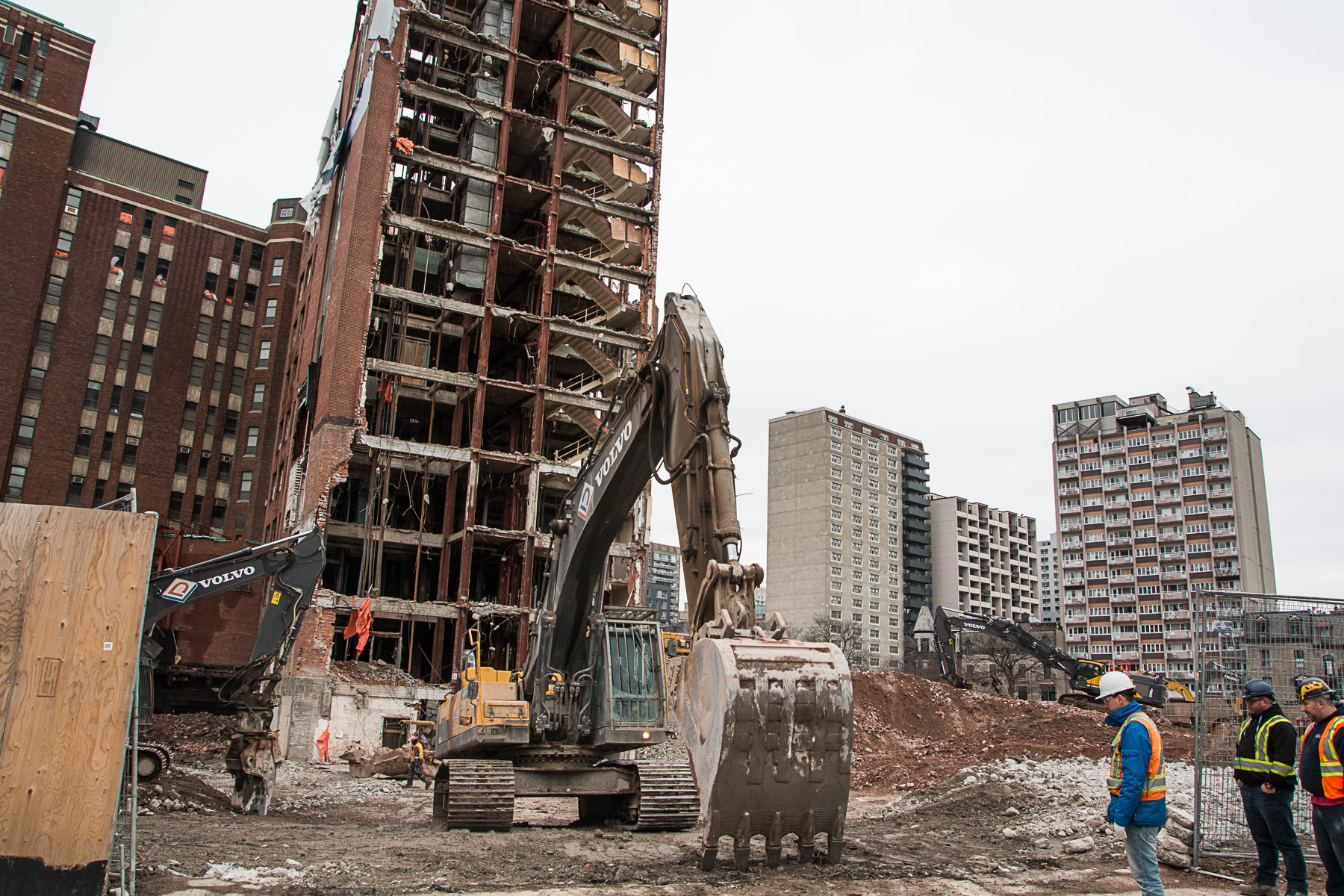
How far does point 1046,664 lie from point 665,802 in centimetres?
3085

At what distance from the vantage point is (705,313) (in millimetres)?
10555

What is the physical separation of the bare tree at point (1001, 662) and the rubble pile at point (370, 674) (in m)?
25.6

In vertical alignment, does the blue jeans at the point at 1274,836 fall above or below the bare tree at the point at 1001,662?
below

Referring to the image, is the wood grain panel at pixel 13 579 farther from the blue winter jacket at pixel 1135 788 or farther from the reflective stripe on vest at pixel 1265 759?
the reflective stripe on vest at pixel 1265 759

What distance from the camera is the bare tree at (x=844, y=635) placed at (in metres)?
102

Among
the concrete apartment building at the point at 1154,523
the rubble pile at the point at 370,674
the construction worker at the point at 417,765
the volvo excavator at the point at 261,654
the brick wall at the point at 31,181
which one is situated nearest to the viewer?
the volvo excavator at the point at 261,654

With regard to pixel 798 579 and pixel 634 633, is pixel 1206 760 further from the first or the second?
pixel 798 579

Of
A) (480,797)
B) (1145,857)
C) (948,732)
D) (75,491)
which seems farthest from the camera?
(75,491)

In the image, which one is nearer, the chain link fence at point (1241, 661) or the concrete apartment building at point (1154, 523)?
the chain link fence at point (1241, 661)

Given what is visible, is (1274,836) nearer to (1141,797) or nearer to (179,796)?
(1141,797)

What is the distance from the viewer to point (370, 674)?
34.1m

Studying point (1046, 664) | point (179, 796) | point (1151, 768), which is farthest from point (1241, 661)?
point (1046, 664)

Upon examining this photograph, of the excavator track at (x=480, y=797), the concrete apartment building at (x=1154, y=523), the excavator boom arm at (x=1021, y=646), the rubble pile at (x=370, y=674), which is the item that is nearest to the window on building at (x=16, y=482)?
the rubble pile at (x=370, y=674)

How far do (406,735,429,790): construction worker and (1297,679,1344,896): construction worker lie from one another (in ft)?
62.1
